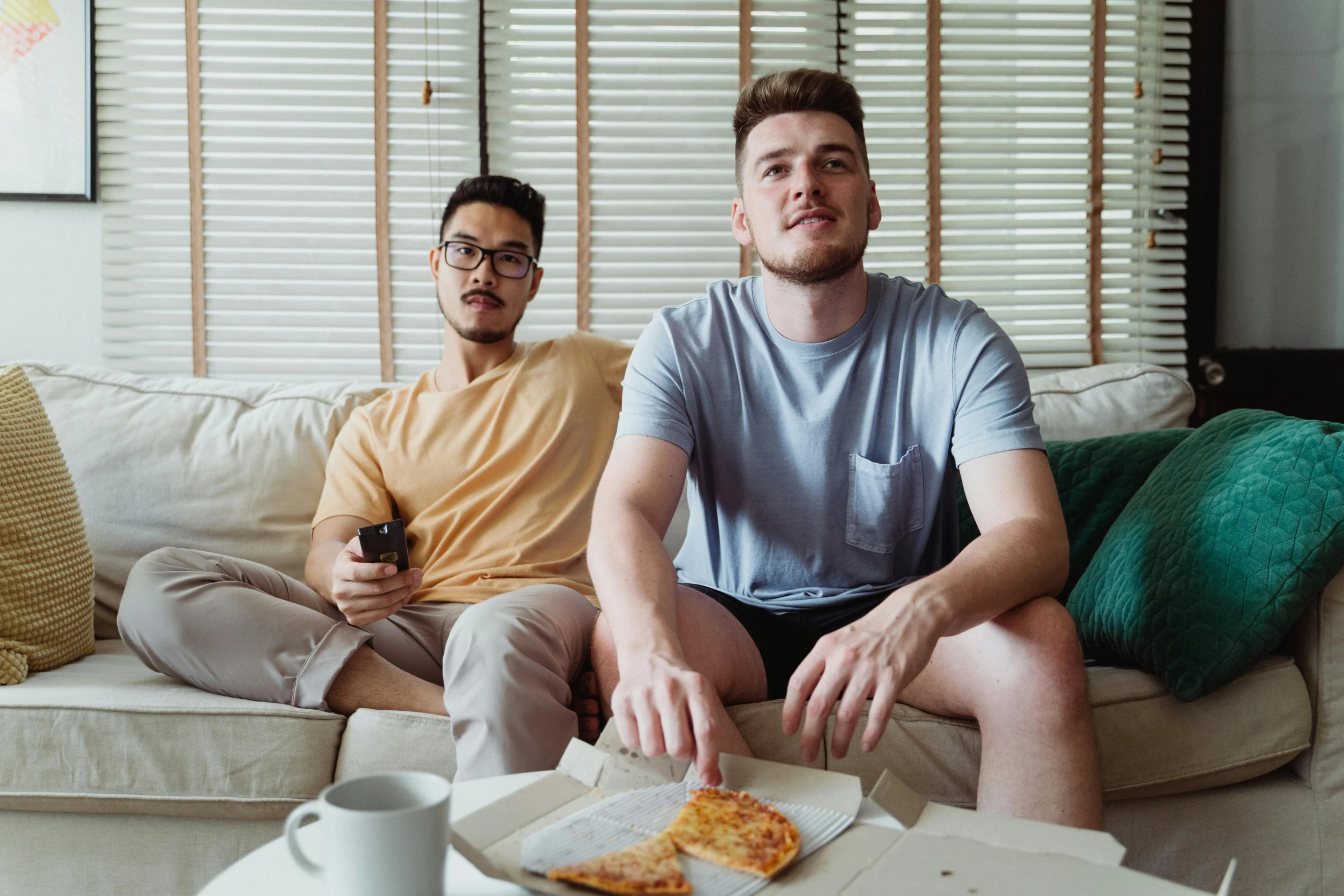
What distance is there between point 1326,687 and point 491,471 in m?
1.36

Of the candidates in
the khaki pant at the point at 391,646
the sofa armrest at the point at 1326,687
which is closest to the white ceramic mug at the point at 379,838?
the khaki pant at the point at 391,646

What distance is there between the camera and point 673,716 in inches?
33.7

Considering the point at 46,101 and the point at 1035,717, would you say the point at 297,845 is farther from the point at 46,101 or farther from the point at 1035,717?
the point at 46,101

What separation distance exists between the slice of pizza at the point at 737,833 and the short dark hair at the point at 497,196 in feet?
4.95

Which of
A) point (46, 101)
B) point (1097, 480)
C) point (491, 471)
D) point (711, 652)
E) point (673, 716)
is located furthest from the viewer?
point (46, 101)

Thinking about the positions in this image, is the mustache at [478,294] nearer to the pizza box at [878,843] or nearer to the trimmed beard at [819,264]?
the trimmed beard at [819,264]

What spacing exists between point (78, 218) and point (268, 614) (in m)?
1.65

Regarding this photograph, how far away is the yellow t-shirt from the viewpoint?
5.64 feet

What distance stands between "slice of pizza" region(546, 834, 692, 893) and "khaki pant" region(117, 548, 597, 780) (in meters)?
0.61

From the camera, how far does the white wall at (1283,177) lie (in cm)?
251

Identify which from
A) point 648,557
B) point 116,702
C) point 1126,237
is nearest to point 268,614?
point 116,702

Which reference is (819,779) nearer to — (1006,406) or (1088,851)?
(1088,851)

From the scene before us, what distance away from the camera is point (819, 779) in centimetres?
77

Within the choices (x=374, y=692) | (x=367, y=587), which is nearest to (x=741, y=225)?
(x=367, y=587)
